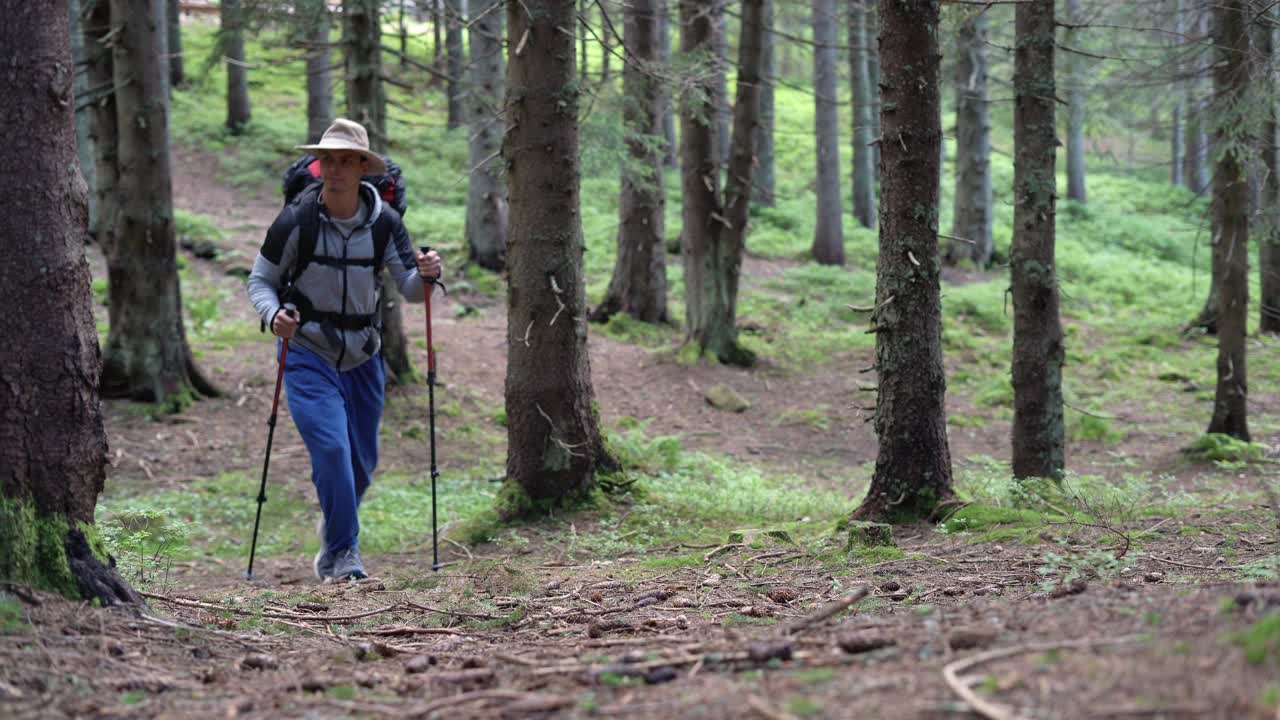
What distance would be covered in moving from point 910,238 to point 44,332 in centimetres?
444

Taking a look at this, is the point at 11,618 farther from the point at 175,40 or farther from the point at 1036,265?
the point at 175,40

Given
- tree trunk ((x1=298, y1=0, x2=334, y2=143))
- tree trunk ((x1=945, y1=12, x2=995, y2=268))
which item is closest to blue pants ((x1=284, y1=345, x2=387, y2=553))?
tree trunk ((x1=298, y1=0, x2=334, y2=143))

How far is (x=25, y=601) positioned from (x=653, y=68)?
22.3 feet

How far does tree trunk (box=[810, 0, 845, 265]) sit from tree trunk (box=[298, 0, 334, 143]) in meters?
9.91

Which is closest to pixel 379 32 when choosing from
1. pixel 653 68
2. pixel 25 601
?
→ pixel 653 68

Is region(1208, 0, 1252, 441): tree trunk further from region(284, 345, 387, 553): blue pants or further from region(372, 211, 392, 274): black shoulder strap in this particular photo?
region(284, 345, 387, 553): blue pants

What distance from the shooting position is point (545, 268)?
7.70 meters

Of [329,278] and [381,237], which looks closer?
[329,278]

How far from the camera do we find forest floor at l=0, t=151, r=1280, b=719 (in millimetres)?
2832

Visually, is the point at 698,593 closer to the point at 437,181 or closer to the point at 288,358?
the point at 288,358

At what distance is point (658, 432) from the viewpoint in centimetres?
1330

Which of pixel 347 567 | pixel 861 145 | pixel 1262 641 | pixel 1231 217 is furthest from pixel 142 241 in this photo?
pixel 861 145

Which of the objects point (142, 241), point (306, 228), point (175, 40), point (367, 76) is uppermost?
point (175, 40)

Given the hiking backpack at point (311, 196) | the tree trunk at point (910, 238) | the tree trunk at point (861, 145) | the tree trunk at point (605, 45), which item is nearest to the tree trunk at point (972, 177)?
the tree trunk at point (861, 145)
